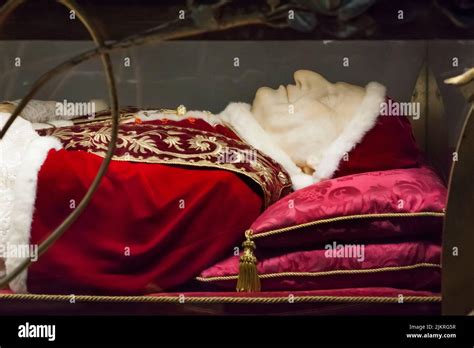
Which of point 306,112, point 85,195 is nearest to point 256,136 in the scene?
point 306,112

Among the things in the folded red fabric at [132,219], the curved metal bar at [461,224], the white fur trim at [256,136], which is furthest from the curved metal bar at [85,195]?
the curved metal bar at [461,224]

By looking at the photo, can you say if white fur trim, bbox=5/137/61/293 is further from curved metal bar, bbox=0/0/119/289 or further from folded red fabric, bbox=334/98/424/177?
folded red fabric, bbox=334/98/424/177

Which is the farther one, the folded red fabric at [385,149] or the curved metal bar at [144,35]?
the folded red fabric at [385,149]

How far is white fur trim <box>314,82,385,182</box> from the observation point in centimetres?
143

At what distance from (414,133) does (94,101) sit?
0.46 m

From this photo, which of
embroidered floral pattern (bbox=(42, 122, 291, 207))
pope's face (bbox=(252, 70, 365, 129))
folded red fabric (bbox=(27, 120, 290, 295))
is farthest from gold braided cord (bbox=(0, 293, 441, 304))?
pope's face (bbox=(252, 70, 365, 129))

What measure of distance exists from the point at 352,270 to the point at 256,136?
287mm

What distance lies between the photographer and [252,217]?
4.65 feet

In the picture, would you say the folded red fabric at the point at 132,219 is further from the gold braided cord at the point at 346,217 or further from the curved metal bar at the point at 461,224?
the curved metal bar at the point at 461,224

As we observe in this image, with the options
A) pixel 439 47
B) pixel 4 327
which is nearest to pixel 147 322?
pixel 4 327

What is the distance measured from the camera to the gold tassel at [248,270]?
54.7 inches

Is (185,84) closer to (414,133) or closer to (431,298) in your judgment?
(414,133)

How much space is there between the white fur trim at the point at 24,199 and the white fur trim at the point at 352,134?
390 millimetres

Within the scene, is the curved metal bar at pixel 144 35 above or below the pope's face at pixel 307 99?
above
